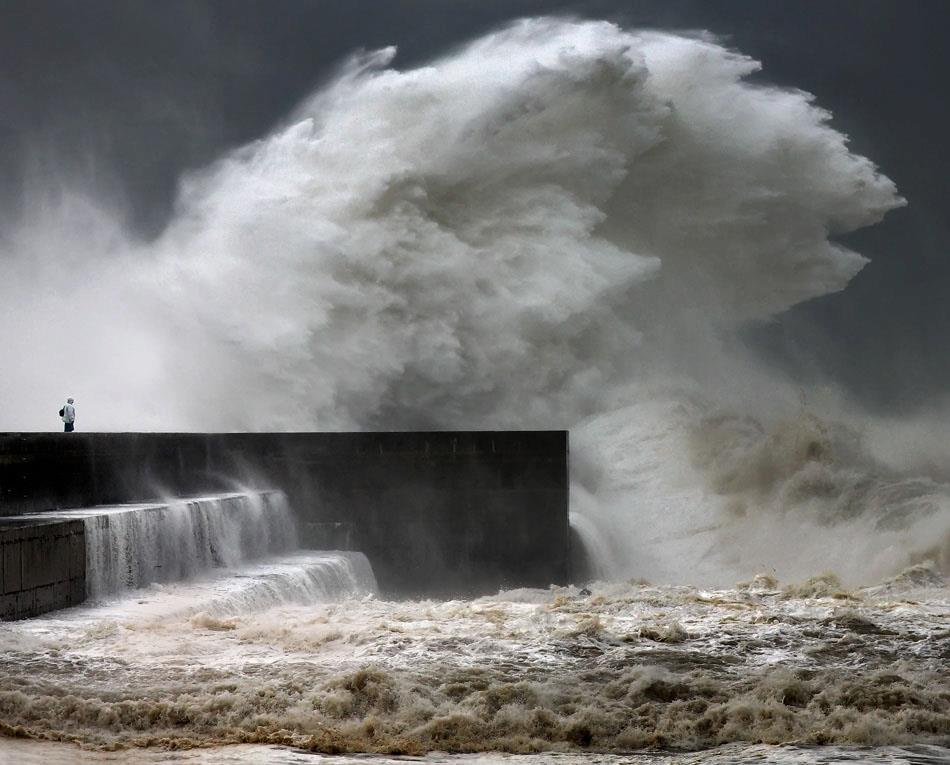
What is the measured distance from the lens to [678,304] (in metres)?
25.7

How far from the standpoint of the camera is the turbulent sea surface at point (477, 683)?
23.0 feet

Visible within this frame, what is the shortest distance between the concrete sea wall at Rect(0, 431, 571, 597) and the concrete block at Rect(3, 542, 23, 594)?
203 inches

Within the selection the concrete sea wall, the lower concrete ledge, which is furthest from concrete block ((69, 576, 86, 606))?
the concrete sea wall

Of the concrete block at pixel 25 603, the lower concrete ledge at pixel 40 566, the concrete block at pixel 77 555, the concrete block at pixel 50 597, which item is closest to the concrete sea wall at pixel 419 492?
the concrete block at pixel 77 555

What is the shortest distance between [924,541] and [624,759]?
402 inches

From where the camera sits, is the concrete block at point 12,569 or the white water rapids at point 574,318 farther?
the white water rapids at point 574,318

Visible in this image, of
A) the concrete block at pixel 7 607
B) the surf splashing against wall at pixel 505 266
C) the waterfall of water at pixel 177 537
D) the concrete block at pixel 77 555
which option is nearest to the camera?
the concrete block at pixel 7 607

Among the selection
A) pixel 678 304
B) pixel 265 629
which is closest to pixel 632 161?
pixel 678 304

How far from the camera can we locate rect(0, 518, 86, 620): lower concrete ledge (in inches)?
367

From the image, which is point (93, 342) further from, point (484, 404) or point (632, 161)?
point (632, 161)

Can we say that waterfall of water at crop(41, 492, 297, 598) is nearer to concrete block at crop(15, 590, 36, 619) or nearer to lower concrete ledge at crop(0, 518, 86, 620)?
lower concrete ledge at crop(0, 518, 86, 620)

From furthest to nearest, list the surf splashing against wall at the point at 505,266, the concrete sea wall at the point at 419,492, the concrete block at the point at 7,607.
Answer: the surf splashing against wall at the point at 505,266, the concrete sea wall at the point at 419,492, the concrete block at the point at 7,607

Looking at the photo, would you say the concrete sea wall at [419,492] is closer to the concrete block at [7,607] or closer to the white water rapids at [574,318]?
the white water rapids at [574,318]

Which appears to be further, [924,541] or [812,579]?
[924,541]
